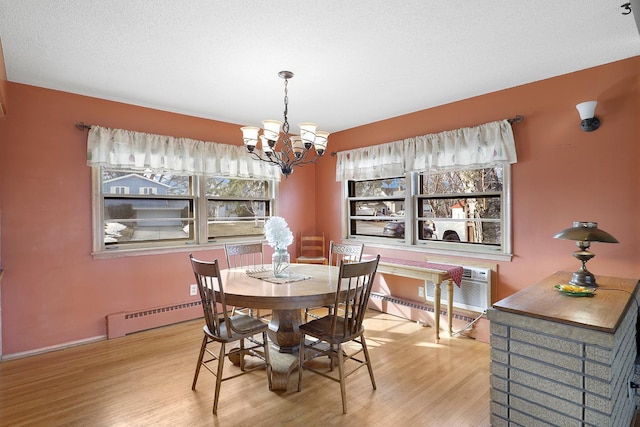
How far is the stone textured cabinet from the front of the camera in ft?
4.91

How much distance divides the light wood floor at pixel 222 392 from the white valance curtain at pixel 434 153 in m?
1.82

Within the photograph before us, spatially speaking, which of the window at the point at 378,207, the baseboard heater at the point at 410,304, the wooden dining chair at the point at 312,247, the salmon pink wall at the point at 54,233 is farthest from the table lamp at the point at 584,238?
the salmon pink wall at the point at 54,233

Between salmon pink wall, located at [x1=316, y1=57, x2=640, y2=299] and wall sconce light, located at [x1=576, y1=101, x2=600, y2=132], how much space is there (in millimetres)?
58

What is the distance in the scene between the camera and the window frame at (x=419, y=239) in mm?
3145

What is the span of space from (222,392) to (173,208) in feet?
7.37

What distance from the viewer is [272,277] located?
9.03 ft

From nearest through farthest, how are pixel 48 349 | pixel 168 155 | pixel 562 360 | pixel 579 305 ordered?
pixel 562 360
pixel 579 305
pixel 48 349
pixel 168 155

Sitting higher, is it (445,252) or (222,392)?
(445,252)

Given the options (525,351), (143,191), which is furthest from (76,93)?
(525,351)

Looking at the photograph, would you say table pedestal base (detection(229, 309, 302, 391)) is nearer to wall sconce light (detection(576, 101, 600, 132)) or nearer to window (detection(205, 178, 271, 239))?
window (detection(205, 178, 271, 239))

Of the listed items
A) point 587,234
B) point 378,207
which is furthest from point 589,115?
point 378,207

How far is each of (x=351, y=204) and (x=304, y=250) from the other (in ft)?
3.25

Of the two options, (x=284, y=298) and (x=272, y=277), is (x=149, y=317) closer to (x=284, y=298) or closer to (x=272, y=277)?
(x=272, y=277)

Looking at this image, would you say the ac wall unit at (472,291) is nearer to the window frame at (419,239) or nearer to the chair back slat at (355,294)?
the window frame at (419,239)
